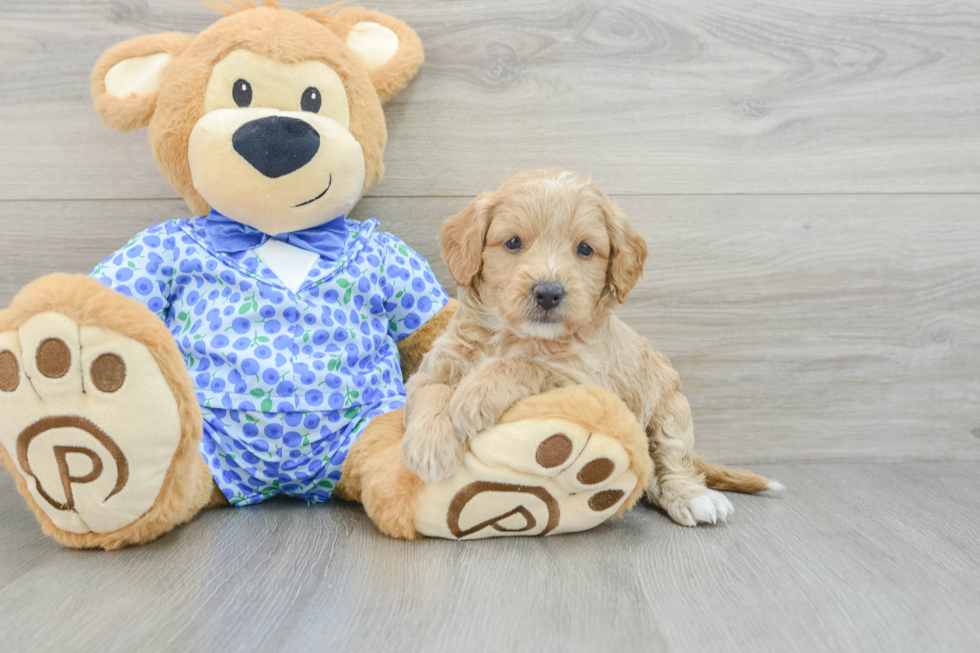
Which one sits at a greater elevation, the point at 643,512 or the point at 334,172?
the point at 334,172

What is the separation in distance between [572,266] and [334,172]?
56cm

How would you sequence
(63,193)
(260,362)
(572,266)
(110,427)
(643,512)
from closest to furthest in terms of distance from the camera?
(110,427) < (572,266) < (260,362) < (643,512) < (63,193)

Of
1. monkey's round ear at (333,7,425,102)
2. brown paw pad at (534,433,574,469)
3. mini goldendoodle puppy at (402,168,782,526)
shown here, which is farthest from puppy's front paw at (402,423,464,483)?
monkey's round ear at (333,7,425,102)

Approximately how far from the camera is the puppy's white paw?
4.66 feet

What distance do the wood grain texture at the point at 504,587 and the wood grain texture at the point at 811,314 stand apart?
457mm

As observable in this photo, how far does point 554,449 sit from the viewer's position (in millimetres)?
1199

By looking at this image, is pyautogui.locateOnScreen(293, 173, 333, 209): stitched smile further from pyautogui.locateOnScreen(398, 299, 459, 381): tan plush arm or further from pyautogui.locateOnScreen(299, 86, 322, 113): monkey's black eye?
pyautogui.locateOnScreen(398, 299, 459, 381): tan plush arm

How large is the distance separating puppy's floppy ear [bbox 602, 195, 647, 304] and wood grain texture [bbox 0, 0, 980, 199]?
530mm

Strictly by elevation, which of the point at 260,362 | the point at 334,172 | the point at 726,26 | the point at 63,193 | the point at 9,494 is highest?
the point at 726,26

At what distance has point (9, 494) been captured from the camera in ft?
5.13

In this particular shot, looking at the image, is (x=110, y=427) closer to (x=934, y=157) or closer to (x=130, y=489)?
(x=130, y=489)

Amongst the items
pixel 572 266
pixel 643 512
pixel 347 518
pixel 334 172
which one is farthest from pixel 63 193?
pixel 643 512

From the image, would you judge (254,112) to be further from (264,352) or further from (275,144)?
(264,352)

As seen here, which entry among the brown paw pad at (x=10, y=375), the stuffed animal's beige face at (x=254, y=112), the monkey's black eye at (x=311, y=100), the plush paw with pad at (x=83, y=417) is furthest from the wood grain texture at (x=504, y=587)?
the monkey's black eye at (x=311, y=100)
